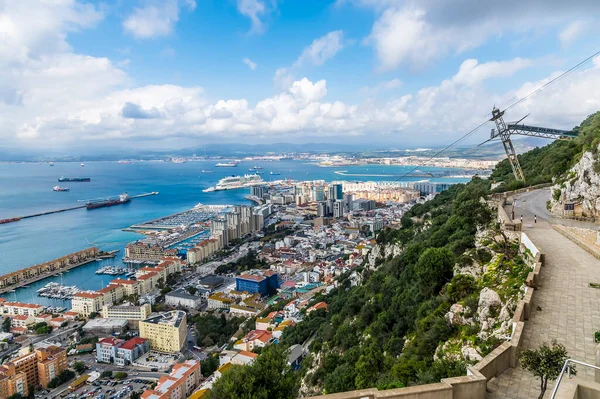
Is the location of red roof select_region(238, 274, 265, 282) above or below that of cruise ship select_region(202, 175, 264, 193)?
below

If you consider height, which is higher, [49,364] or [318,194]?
[318,194]

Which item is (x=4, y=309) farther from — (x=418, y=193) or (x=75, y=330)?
(x=418, y=193)

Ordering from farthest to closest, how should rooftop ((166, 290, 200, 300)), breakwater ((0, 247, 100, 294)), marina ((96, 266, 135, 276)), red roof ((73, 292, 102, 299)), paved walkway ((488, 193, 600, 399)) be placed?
marina ((96, 266, 135, 276))
breakwater ((0, 247, 100, 294))
rooftop ((166, 290, 200, 300))
red roof ((73, 292, 102, 299))
paved walkway ((488, 193, 600, 399))

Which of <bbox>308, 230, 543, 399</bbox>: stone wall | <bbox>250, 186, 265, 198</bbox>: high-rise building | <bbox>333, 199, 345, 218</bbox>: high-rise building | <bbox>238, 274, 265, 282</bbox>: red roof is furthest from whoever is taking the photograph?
<bbox>250, 186, 265, 198</bbox>: high-rise building

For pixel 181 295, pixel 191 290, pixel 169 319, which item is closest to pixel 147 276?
pixel 191 290

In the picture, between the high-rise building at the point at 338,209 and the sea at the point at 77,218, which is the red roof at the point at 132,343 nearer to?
the sea at the point at 77,218

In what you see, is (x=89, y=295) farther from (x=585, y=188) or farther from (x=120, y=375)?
(x=585, y=188)

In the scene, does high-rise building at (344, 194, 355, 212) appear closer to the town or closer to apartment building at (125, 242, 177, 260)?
the town

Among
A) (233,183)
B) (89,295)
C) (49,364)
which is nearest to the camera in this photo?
(49,364)

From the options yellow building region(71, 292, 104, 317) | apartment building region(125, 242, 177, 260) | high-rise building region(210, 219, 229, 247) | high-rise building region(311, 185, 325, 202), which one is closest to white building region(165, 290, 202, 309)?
yellow building region(71, 292, 104, 317)
